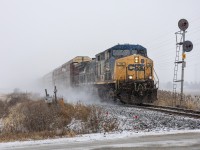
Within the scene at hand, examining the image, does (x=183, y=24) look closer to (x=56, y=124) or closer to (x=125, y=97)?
(x=125, y=97)

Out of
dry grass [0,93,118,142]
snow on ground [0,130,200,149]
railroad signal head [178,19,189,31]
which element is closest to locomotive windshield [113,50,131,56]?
railroad signal head [178,19,189,31]

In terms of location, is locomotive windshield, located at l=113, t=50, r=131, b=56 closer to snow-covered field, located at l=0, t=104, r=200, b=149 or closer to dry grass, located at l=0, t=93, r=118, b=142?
dry grass, located at l=0, t=93, r=118, b=142

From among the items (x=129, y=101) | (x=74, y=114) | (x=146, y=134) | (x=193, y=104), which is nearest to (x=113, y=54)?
(x=129, y=101)

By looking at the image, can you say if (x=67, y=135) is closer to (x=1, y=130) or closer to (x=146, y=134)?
(x=146, y=134)

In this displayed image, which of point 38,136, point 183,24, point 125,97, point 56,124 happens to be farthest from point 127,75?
point 38,136

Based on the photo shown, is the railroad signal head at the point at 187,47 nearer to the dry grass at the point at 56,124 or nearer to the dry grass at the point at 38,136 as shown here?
the dry grass at the point at 56,124

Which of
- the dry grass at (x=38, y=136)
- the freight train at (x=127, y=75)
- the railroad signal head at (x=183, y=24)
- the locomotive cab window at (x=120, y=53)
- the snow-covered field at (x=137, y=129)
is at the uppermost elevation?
the railroad signal head at (x=183, y=24)

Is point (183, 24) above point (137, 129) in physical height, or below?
above

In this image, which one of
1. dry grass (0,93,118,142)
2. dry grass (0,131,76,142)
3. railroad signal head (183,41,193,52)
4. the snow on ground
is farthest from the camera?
railroad signal head (183,41,193,52)

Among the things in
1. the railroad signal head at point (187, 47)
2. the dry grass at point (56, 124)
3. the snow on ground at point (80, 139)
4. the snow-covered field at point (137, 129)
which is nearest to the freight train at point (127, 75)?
the railroad signal head at point (187, 47)

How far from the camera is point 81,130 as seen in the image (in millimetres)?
9555

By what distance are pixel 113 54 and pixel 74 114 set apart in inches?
351

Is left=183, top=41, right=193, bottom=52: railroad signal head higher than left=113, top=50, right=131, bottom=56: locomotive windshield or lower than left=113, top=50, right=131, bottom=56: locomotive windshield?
higher

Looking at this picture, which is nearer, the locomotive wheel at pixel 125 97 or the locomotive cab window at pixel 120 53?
the locomotive wheel at pixel 125 97
